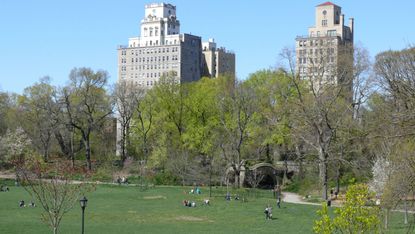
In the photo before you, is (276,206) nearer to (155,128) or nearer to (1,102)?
(155,128)

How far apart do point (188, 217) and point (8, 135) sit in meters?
42.4

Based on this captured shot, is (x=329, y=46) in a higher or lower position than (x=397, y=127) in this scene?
higher

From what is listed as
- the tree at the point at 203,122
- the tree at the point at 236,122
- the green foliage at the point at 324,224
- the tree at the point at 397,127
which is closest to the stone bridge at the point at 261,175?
the tree at the point at 236,122

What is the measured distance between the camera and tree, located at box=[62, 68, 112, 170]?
83.6 m

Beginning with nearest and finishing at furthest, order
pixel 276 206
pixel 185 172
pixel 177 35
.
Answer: pixel 276 206 → pixel 185 172 → pixel 177 35

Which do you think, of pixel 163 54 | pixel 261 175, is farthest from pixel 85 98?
pixel 163 54

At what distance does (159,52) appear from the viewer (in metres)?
146

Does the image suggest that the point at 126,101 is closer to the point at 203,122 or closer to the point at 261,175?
the point at 203,122

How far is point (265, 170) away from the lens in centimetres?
6856

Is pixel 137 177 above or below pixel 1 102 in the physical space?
below

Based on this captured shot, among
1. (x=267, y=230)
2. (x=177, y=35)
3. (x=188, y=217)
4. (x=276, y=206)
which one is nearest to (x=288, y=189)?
(x=276, y=206)

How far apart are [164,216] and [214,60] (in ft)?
381

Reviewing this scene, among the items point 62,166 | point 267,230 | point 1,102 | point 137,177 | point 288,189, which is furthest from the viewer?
point 1,102

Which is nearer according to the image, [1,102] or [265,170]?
[265,170]
